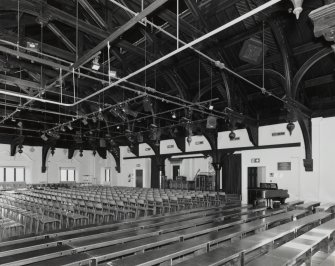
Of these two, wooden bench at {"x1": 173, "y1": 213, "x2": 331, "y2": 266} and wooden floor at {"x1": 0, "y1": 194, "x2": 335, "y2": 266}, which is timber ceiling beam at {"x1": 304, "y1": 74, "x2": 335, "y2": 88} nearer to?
wooden floor at {"x1": 0, "y1": 194, "x2": 335, "y2": 266}

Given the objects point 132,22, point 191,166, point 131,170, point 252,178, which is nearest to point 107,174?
point 131,170

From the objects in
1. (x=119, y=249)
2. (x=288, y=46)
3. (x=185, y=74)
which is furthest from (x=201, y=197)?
(x=119, y=249)

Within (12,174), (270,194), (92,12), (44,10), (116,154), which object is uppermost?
(92,12)

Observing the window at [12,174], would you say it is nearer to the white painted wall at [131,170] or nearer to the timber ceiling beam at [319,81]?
the white painted wall at [131,170]

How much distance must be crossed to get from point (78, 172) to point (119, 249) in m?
20.9

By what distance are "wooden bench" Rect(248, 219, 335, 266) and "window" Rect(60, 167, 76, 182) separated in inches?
825

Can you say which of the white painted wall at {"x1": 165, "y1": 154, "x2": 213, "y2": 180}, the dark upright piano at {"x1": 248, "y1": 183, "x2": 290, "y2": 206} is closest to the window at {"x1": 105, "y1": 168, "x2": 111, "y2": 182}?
the white painted wall at {"x1": 165, "y1": 154, "x2": 213, "y2": 180}

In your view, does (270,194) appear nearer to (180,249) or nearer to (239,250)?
(239,250)

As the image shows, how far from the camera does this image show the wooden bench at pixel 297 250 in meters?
2.94

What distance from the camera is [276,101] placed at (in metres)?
12.9

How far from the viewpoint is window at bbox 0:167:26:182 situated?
63.2 ft

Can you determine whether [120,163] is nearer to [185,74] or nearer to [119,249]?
[185,74]

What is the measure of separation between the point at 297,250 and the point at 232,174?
11.7m

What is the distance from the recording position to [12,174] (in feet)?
64.5
